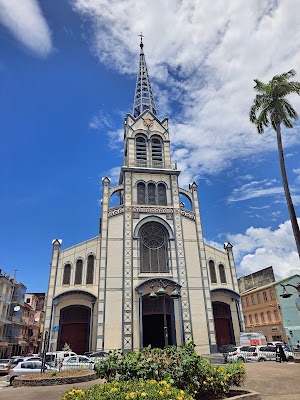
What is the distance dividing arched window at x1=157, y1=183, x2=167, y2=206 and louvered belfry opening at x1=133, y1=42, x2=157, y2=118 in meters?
12.7

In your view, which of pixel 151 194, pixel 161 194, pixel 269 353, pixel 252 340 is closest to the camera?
pixel 269 353

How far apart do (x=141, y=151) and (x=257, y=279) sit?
32.7 meters

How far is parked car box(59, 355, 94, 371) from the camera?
1958 cm

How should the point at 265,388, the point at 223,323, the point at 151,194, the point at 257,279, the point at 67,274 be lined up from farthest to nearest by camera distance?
the point at 257,279 < the point at 151,194 < the point at 223,323 < the point at 67,274 < the point at 265,388

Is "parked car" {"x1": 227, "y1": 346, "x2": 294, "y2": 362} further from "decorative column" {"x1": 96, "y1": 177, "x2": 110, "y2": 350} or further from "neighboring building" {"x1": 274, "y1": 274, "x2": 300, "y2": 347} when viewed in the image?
"neighboring building" {"x1": 274, "y1": 274, "x2": 300, "y2": 347}

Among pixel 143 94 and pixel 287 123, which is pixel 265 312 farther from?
pixel 143 94

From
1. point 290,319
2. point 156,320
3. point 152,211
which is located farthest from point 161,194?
point 290,319

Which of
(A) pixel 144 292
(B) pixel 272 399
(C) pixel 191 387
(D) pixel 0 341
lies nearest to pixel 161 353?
(C) pixel 191 387

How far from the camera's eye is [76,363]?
20.1 meters

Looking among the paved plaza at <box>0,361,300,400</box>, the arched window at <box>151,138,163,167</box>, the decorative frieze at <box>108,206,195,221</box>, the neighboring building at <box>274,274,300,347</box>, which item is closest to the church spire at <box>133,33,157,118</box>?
the arched window at <box>151,138,163,167</box>

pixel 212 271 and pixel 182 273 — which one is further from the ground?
pixel 212 271

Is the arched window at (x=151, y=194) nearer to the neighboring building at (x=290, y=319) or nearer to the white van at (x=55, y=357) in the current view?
the white van at (x=55, y=357)

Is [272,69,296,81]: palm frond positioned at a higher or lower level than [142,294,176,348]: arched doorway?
higher

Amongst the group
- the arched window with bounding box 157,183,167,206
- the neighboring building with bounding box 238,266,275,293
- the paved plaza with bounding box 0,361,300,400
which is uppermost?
the arched window with bounding box 157,183,167,206
